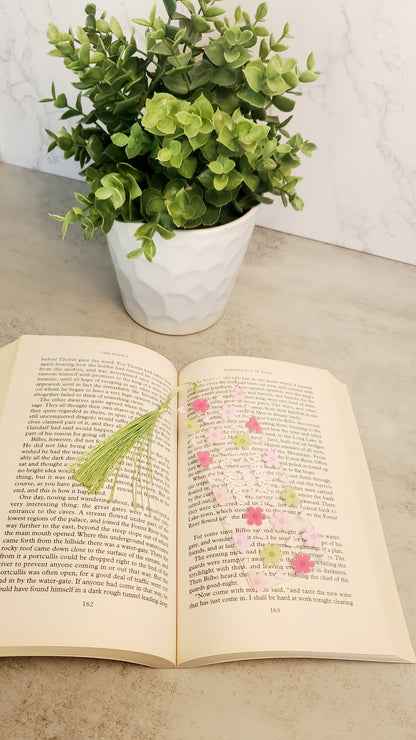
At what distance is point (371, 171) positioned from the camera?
0.85 meters

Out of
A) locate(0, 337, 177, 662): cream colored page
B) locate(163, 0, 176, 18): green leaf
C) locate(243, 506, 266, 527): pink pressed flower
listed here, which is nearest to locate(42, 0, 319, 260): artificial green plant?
locate(163, 0, 176, 18): green leaf

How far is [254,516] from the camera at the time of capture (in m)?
0.57

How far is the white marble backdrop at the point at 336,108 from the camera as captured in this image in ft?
2.43

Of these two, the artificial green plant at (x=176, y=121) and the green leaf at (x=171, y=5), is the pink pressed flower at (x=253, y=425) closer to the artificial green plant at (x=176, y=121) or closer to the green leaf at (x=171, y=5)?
the artificial green plant at (x=176, y=121)

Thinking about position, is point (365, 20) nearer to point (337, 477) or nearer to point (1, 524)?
point (337, 477)

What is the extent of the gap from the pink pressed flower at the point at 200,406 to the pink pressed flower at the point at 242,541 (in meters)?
0.15

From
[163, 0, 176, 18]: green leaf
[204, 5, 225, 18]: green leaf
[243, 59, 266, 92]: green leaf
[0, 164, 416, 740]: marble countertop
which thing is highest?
[204, 5, 225, 18]: green leaf

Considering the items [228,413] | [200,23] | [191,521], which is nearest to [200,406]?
[228,413]

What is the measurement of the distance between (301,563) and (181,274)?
0.34 m

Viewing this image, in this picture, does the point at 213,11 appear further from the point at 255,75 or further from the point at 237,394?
the point at 237,394

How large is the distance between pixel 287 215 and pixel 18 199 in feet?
1.44

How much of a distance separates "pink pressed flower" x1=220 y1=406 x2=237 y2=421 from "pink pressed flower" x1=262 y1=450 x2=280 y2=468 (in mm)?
60

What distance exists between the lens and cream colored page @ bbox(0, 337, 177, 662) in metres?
0.49

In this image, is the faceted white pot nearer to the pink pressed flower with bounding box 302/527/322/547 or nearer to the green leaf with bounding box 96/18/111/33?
the green leaf with bounding box 96/18/111/33
